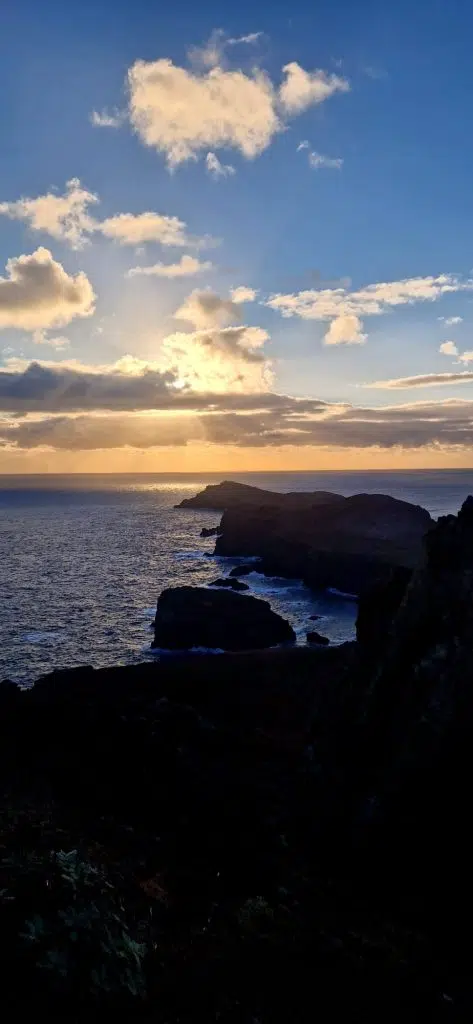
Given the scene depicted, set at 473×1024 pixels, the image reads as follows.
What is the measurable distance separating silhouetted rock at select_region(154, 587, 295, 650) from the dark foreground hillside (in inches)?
1128

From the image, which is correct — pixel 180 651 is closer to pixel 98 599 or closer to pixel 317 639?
pixel 317 639

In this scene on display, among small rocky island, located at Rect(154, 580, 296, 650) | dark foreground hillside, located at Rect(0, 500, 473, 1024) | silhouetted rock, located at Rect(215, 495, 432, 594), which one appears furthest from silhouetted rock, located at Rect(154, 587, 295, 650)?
silhouetted rock, located at Rect(215, 495, 432, 594)

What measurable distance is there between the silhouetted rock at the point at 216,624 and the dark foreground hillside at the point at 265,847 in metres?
28.7

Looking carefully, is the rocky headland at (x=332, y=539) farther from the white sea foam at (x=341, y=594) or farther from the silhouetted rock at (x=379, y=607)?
the silhouetted rock at (x=379, y=607)

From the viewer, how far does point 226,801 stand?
92.9 ft

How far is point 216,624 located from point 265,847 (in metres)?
45.3

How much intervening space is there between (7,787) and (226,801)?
11863mm

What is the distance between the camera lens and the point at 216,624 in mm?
69500

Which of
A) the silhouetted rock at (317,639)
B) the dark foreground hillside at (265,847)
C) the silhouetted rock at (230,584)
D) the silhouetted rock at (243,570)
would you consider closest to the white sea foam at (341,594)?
the silhouetted rock at (230,584)

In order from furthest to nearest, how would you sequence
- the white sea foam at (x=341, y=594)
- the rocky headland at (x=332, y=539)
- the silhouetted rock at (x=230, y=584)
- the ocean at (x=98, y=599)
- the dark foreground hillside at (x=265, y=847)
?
1. the rocky headland at (x=332, y=539)
2. the silhouetted rock at (x=230, y=584)
3. the white sea foam at (x=341, y=594)
4. the ocean at (x=98, y=599)
5. the dark foreground hillside at (x=265, y=847)

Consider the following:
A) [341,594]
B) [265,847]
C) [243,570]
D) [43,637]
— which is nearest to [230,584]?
[243,570]

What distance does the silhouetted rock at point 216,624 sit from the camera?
2685 inches

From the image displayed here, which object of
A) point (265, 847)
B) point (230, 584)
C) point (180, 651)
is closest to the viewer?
point (265, 847)

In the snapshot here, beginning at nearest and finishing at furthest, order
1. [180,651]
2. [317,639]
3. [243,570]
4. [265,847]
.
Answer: [265,847], [180,651], [317,639], [243,570]
